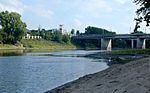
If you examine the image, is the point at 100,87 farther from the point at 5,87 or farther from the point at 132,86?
the point at 5,87

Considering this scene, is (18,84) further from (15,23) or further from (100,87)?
(15,23)

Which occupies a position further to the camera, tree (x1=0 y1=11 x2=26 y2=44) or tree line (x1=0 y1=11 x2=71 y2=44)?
tree (x1=0 y1=11 x2=26 y2=44)

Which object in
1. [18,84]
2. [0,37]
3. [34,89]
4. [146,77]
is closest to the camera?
[146,77]

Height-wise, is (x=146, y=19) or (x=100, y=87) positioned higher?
(x=146, y=19)

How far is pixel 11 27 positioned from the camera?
19525cm

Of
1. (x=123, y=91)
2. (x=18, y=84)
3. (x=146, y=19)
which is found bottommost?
(x=18, y=84)

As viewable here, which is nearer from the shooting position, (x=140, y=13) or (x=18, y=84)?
(x=18, y=84)

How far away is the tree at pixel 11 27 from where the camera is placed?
191875mm

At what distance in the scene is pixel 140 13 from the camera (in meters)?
62.7

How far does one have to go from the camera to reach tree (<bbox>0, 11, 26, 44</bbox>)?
7554 inches

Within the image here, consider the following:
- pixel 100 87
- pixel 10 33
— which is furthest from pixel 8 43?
pixel 100 87

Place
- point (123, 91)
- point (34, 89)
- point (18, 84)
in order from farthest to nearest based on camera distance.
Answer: point (18, 84) → point (34, 89) → point (123, 91)

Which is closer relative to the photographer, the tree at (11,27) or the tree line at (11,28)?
the tree line at (11,28)

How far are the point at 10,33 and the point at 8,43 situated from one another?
523 cm
